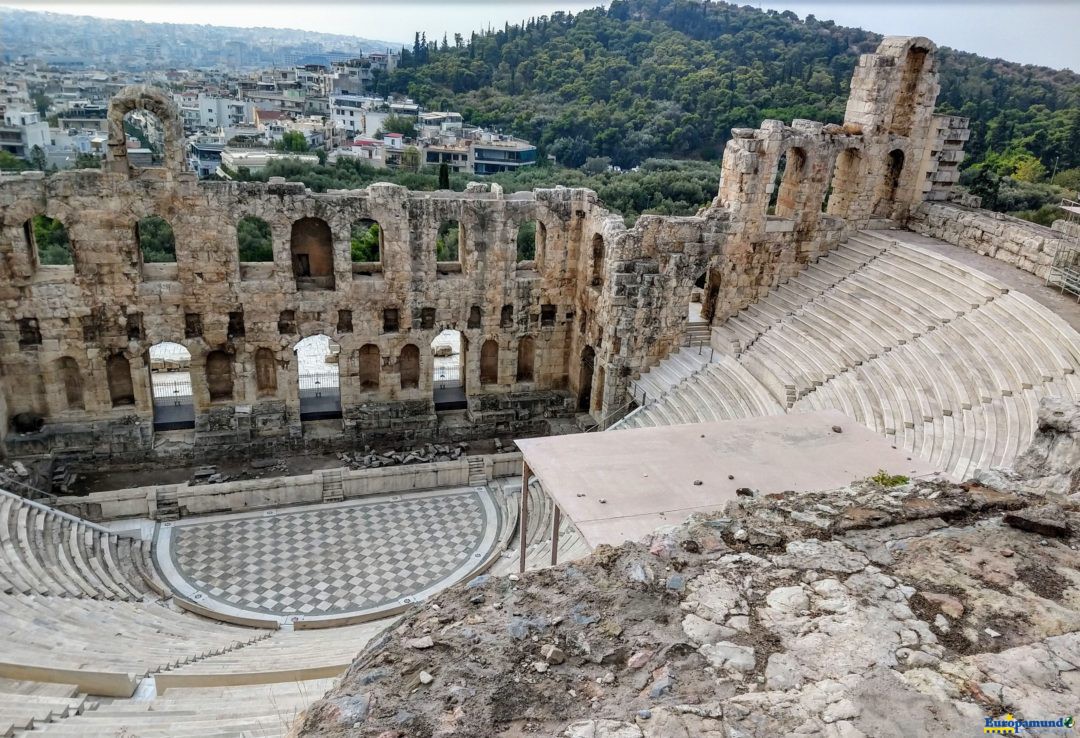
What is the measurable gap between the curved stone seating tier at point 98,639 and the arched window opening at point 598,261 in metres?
13.7

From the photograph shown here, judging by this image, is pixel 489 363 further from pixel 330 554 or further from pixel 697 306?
pixel 330 554

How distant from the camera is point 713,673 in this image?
19.3 feet

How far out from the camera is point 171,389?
2586cm

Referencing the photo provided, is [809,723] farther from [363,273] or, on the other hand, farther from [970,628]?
[363,273]

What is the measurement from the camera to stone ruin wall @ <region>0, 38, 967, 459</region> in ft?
66.3

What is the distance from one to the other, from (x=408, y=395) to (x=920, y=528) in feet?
58.6

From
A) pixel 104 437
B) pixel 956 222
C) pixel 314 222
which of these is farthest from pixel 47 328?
pixel 956 222

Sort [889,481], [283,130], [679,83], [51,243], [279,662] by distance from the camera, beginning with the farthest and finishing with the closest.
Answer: [283,130]
[679,83]
[51,243]
[279,662]
[889,481]

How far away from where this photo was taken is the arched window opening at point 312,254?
73.6 ft

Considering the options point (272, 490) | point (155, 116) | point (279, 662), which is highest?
point (155, 116)

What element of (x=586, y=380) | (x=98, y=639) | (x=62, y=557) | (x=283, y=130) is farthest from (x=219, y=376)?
(x=283, y=130)

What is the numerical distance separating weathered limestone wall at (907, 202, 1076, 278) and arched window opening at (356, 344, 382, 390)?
18.0m

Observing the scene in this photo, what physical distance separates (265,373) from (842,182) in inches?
763

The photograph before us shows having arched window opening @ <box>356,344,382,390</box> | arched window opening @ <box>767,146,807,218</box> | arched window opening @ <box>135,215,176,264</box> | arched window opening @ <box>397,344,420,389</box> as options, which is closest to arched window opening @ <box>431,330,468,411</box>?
arched window opening @ <box>397,344,420,389</box>
